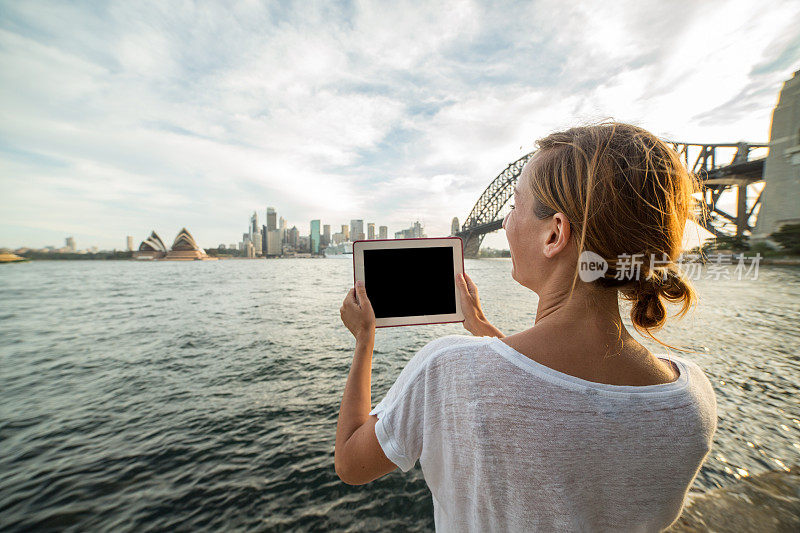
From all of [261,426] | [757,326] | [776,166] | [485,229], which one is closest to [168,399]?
[261,426]

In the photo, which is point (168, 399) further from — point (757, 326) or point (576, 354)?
point (757, 326)

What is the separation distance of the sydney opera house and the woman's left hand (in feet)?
337

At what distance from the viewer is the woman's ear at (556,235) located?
97 cm

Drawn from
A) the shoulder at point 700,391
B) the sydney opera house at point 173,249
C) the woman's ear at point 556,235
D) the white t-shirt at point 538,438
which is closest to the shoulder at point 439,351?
the white t-shirt at point 538,438

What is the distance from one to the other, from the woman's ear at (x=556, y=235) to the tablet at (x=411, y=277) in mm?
538

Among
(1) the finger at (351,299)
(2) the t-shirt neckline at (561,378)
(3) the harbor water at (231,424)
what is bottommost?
(3) the harbor water at (231,424)

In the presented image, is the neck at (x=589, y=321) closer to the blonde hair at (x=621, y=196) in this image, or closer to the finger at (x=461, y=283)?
the blonde hair at (x=621, y=196)

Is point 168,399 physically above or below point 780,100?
below

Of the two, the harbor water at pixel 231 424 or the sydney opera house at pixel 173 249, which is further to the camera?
the sydney opera house at pixel 173 249

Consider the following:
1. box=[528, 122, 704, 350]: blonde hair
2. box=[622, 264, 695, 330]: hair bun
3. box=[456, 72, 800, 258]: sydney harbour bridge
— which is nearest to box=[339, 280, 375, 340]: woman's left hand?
box=[528, 122, 704, 350]: blonde hair

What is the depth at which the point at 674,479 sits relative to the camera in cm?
89

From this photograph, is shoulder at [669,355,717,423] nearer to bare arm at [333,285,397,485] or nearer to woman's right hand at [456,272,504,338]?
woman's right hand at [456,272,504,338]

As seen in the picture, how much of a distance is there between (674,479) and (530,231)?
791 mm

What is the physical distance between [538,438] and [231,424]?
18.9 ft
